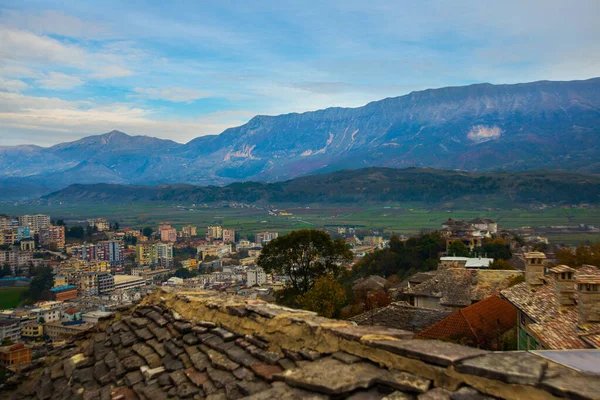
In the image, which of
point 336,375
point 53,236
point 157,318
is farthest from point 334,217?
point 336,375

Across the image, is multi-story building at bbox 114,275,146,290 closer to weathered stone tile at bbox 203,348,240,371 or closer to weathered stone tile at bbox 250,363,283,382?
weathered stone tile at bbox 203,348,240,371

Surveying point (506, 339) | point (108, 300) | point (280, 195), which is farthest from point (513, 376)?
point (280, 195)

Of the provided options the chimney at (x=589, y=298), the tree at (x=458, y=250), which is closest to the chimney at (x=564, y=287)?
the chimney at (x=589, y=298)

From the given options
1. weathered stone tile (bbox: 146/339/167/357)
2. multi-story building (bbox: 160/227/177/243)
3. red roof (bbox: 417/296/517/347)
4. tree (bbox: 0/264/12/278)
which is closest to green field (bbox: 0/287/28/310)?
tree (bbox: 0/264/12/278)

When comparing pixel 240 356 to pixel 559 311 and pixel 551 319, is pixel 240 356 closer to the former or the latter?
pixel 551 319

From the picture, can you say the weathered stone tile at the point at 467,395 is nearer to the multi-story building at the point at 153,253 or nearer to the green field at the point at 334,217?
the green field at the point at 334,217
